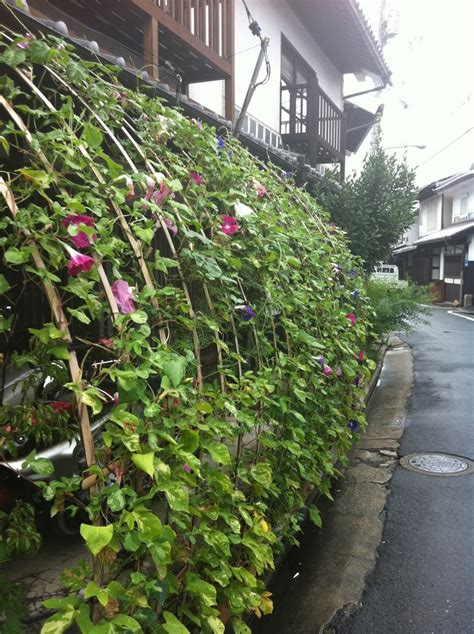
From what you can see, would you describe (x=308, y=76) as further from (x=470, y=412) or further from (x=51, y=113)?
(x=51, y=113)

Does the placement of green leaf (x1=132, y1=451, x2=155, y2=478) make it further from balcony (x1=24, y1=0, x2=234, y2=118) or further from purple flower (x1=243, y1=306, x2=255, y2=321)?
balcony (x1=24, y1=0, x2=234, y2=118)

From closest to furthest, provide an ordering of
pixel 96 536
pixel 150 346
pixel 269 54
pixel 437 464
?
pixel 96 536, pixel 150 346, pixel 437 464, pixel 269 54

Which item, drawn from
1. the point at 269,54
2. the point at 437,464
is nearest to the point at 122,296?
the point at 437,464

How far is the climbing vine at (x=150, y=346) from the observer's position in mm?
1674

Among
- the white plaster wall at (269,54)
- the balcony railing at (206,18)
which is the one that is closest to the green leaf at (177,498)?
the balcony railing at (206,18)

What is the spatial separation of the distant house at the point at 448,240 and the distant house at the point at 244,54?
13.3m

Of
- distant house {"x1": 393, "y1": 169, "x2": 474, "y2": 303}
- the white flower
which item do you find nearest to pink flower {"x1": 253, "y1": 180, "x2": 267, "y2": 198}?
the white flower

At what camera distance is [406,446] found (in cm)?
659

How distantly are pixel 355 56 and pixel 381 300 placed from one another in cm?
795

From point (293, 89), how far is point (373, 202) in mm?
3677

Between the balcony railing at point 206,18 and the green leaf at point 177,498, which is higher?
the balcony railing at point 206,18

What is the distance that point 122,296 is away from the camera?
187cm

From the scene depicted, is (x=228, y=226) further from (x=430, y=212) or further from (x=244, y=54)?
(x=430, y=212)

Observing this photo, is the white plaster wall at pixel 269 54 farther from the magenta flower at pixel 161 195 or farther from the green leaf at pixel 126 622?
the green leaf at pixel 126 622
